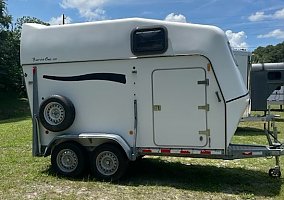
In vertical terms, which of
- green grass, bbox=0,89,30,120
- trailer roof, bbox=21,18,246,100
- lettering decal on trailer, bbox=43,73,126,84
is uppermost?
trailer roof, bbox=21,18,246,100

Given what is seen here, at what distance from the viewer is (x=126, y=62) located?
7.22 m

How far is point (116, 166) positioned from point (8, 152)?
4538 mm

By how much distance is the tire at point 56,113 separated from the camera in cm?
747

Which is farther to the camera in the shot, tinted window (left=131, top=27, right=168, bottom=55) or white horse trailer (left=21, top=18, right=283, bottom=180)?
tinted window (left=131, top=27, right=168, bottom=55)

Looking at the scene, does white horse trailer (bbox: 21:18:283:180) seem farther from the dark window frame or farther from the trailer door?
the dark window frame

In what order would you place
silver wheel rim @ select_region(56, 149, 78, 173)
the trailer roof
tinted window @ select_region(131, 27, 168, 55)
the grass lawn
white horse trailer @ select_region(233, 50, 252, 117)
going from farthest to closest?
white horse trailer @ select_region(233, 50, 252, 117) < silver wheel rim @ select_region(56, 149, 78, 173) < tinted window @ select_region(131, 27, 168, 55) < the trailer roof < the grass lawn

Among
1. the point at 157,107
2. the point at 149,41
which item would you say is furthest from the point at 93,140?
the point at 149,41

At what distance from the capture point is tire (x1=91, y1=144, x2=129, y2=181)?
7.22 m

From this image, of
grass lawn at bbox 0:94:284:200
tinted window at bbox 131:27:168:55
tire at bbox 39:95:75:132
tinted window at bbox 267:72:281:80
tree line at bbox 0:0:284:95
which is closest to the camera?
grass lawn at bbox 0:94:284:200

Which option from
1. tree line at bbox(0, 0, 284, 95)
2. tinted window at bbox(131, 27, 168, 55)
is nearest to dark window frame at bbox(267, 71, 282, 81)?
tinted window at bbox(131, 27, 168, 55)

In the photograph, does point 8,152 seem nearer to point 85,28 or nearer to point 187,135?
point 85,28

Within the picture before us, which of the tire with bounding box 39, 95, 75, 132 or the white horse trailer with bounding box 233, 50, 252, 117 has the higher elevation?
the white horse trailer with bounding box 233, 50, 252, 117

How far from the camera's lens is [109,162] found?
7359mm

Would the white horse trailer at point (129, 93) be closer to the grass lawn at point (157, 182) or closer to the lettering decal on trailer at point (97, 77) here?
the lettering decal on trailer at point (97, 77)
